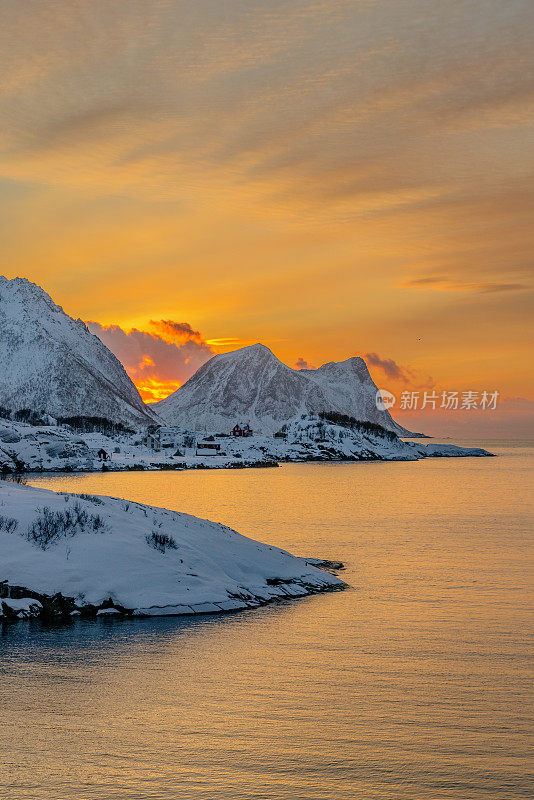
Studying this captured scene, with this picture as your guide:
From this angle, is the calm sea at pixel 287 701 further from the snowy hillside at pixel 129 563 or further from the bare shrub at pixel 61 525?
the bare shrub at pixel 61 525

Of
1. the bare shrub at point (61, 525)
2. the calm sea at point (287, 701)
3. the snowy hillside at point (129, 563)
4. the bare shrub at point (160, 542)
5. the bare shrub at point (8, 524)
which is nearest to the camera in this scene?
the calm sea at point (287, 701)

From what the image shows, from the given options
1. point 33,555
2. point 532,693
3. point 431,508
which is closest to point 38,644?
point 33,555

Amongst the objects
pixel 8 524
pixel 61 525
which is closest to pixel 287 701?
pixel 61 525

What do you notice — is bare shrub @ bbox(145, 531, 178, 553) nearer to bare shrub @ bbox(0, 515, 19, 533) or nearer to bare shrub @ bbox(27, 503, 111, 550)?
bare shrub @ bbox(27, 503, 111, 550)

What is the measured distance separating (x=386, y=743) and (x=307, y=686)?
4400mm

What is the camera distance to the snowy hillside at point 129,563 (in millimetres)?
28938

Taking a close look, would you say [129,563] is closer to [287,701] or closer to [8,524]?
→ [8,524]

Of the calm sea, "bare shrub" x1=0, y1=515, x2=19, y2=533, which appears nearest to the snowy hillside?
"bare shrub" x1=0, y1=515, x2=19, y2=533

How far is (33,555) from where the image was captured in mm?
29938

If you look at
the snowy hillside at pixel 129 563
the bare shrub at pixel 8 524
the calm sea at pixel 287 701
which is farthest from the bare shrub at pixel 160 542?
the bare shrub at pixel 8 524

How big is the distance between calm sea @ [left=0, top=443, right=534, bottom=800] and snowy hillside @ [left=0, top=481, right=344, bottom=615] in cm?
140

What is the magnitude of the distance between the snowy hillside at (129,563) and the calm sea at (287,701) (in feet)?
4.59

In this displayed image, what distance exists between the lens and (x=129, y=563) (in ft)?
100

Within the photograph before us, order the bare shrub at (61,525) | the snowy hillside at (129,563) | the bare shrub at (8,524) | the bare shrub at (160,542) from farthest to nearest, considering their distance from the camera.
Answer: the bare shrub at (160,542)
the bare shrub at (8,524)
the bare shrub at (61,525)
the snowy hillside at (129,563)
